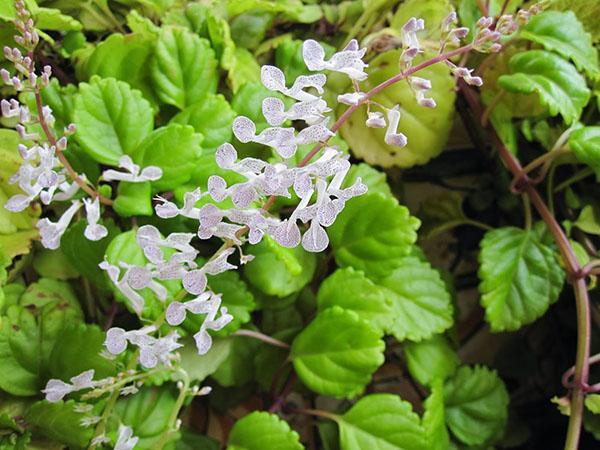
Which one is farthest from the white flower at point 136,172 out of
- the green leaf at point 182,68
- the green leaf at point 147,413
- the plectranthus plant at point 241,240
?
the green leaf at point 147,413

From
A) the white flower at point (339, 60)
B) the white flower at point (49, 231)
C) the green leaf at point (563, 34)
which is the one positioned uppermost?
the white flower at point (339, 60)

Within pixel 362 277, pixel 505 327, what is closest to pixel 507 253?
pixel 505 327

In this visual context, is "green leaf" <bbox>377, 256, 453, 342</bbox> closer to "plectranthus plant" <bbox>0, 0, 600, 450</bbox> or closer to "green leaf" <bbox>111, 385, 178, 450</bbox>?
"plectranthus plant" <bbox>0, 0, 600, 450</bbox>

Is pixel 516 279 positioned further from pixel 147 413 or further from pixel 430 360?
pixel 147 413

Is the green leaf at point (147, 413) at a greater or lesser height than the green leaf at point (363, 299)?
lesser

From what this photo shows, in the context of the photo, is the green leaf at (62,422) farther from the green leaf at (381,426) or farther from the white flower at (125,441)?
the green leaf at (381,426)

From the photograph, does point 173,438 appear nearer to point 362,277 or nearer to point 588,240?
point 362,277
